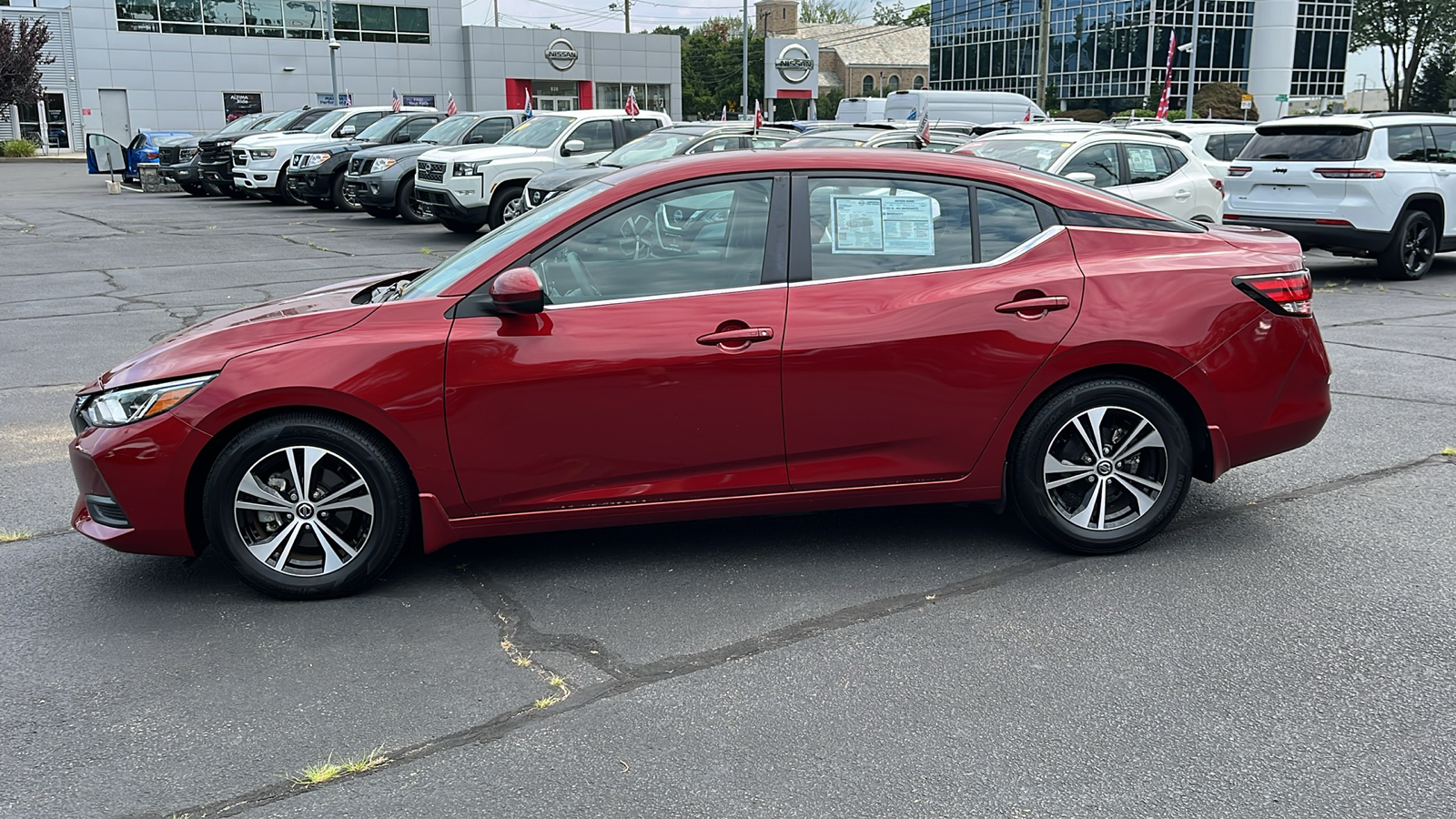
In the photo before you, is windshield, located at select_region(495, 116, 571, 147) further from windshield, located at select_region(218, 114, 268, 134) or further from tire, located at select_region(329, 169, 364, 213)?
windshield, located at select_region(218, 114, 268, 134)

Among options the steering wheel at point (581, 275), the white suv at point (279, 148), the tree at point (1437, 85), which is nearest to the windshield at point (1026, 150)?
the steering wheel at point (581, 275)

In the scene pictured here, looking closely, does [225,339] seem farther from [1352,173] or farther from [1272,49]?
[1272,49]

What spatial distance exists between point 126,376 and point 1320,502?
507 centimetres

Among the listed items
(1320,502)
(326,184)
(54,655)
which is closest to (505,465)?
(54,655)

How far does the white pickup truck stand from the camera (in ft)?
56.6

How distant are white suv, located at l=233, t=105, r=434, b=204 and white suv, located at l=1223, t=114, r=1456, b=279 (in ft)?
55.8

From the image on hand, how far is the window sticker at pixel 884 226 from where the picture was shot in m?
4.68

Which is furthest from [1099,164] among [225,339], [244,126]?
[244,126]

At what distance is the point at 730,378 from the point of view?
4.43m

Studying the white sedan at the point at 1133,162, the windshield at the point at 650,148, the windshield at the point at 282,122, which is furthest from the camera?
the windshield at the point at 282,122

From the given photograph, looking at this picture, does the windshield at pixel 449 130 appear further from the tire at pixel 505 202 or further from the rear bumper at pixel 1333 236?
the rear bumper at pixel 1333 236

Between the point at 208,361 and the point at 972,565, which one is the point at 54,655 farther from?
the point at 972,565

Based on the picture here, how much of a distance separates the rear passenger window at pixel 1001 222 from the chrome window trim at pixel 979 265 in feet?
0.05

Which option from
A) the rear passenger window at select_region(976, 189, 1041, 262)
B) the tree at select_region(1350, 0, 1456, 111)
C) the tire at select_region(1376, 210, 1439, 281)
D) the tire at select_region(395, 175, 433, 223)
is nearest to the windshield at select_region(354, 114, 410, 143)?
the tire at select_region(395, 175, 433, 223)
